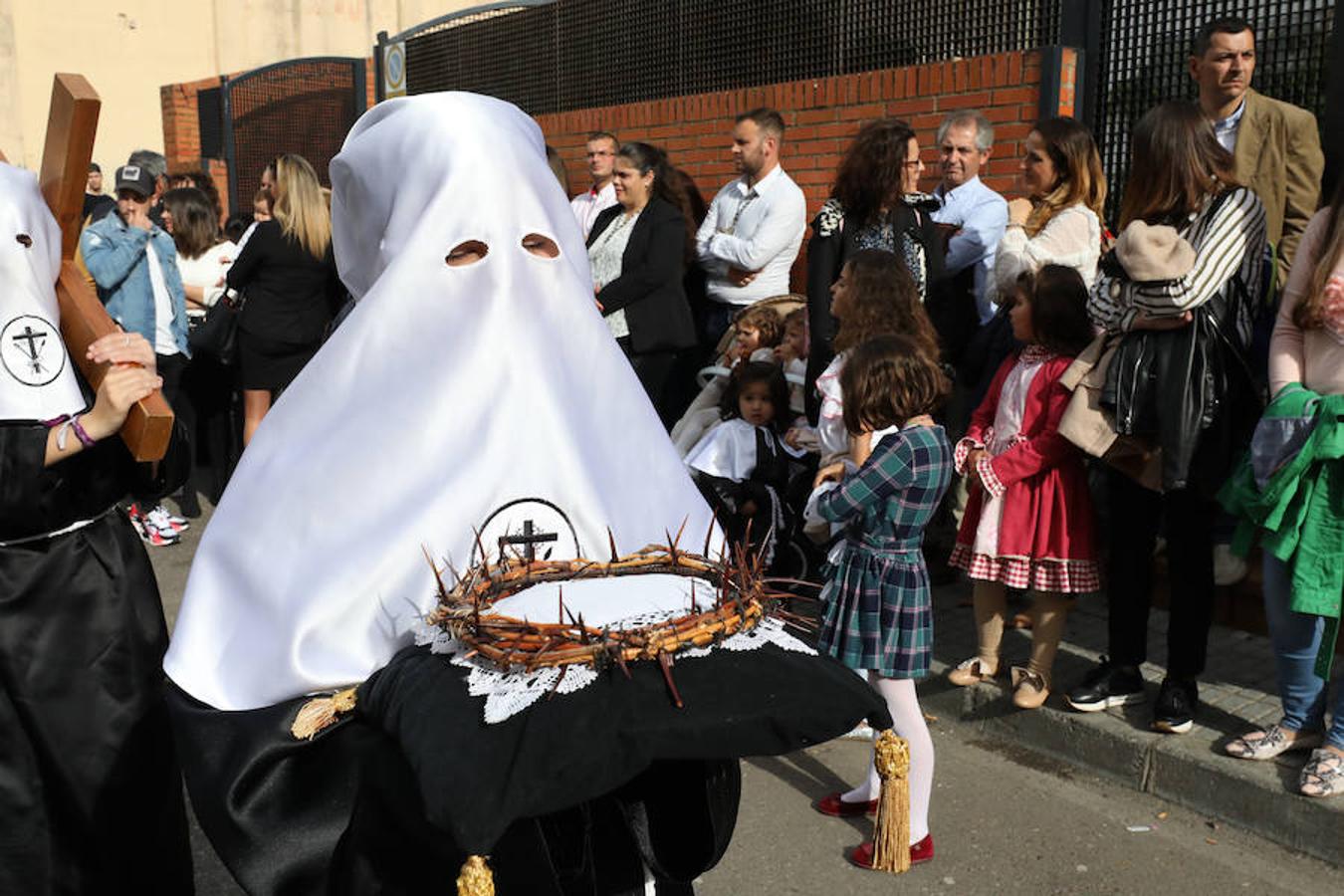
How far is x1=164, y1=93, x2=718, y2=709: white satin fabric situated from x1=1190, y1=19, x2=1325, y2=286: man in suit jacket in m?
3.65

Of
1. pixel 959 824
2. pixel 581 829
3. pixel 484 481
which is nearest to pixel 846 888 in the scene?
pixel 959 824

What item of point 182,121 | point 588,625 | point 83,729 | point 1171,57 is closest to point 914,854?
point 83,729

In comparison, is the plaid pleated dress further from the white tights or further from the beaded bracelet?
the beaded bracelet

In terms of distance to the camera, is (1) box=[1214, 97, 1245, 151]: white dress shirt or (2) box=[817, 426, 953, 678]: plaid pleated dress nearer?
(2) box=[817, 426, 953, 678]: plaid pleated dress

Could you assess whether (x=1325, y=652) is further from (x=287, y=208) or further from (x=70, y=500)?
(x=287, y=208)

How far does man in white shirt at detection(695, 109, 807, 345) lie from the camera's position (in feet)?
22.3

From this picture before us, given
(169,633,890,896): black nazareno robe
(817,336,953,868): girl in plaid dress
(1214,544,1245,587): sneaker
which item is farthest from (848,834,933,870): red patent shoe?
(1214,544,1245,587): sneaker

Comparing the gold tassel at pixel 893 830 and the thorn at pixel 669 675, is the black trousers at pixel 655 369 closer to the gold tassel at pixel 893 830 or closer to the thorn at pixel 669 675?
the gold tassel at pixel 893 830

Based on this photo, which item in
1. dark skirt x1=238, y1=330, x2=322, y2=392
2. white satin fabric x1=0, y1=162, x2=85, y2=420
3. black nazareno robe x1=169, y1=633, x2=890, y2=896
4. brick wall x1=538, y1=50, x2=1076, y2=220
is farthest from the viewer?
dark skirt x1=238, y1=330, x2=322, y2=392

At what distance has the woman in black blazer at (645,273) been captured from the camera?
23.1 feet

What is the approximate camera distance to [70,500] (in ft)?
9.85

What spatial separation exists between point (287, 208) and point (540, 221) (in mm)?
6383

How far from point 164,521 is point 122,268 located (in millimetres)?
1626

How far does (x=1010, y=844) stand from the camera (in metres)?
4.05
